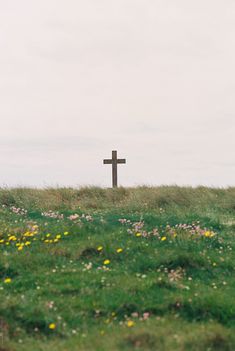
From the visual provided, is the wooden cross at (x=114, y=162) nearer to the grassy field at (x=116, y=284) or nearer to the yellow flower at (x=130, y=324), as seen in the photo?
the grassy field at (x=116, y=284)

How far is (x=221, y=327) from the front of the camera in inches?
363

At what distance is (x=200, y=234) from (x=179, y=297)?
5.57m

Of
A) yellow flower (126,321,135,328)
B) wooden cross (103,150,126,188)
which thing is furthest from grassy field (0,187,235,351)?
wooden cross (103,150,126,188)

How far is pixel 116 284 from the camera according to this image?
10938mm

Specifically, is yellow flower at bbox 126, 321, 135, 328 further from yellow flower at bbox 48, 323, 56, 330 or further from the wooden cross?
the wooden cross

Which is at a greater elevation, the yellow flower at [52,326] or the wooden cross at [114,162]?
the wooden cross at [114,162]

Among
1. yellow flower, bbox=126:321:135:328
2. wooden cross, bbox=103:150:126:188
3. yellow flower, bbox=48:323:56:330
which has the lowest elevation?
yellow flower, bbox=48:323:56:330

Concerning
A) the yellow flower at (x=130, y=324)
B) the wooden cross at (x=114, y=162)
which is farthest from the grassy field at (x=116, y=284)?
the wooden cross at (x=114, y=162)

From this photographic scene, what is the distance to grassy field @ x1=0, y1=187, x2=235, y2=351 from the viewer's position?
8.79 m

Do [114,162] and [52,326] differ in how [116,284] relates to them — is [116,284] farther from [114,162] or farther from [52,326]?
[114,162]

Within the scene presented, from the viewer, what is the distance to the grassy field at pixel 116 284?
8.79 m

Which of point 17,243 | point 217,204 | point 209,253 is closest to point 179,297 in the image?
point 209,253

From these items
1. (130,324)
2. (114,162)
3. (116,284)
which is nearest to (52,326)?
(130,324)

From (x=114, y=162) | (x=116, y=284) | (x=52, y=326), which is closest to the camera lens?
(x=52, y=326)
